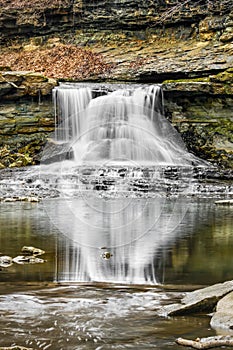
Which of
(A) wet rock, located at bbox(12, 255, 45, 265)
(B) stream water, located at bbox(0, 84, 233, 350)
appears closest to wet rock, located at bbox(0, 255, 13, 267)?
(A) wet rock, located at bbox(12, 255, 45, 265)

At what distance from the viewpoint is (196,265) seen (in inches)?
251

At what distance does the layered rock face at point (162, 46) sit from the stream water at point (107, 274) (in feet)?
24.3

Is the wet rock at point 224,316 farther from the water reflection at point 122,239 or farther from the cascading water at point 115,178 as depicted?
the cascading water at point 115,178

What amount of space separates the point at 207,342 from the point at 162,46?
19.8 m

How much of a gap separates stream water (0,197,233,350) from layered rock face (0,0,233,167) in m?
7.41

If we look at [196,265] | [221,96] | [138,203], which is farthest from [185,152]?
[196,265]

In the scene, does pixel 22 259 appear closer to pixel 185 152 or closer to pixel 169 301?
pixel 169 301

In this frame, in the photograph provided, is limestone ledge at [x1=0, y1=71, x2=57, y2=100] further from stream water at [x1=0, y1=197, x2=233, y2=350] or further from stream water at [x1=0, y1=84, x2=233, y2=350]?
stream water at [x1=0, y1=197, x2=233, y2=350]

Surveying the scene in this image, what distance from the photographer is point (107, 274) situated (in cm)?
597

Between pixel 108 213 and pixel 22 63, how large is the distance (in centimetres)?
1463

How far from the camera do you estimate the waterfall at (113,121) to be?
18.2 metres

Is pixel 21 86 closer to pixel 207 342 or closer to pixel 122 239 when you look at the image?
pixel 122 239

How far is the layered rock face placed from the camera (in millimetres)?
18156

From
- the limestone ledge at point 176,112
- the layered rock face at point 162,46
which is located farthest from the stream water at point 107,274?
the layered rock face at point 162,46
